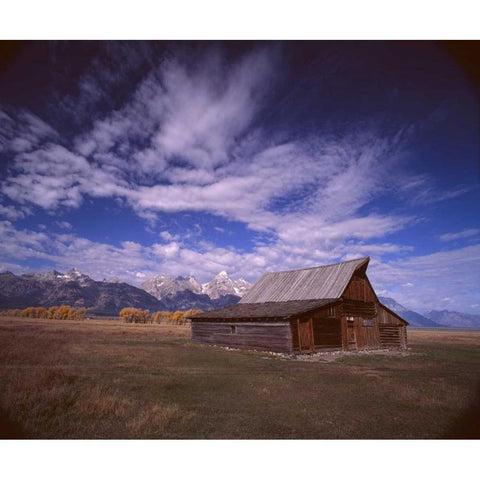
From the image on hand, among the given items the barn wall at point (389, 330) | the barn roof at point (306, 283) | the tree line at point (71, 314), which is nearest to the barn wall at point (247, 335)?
the barn roof at point (306, 283)

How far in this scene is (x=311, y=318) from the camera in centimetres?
2570

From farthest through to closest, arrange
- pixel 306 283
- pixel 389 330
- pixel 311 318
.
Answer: pixel 306 283 → pixel 389 330 → pixel 311 318

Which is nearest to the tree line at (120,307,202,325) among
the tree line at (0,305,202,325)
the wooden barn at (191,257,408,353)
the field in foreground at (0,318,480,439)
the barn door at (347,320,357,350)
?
the tree line at (0,305,202,325)

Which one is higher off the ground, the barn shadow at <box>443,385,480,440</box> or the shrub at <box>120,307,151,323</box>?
the shrub at <box>120,307,151,323</box>

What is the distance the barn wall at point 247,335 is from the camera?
25094 mm

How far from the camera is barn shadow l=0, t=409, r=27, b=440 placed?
7727 mm

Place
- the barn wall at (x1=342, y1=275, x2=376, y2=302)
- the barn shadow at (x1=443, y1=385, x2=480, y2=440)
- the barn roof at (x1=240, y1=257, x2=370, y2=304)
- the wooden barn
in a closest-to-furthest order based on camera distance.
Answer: the barn shadow at (x1=443, y1=385, x2=480, y2=440) < the wooden barn < the barn wall at (x1=342, y1=275, x2=376, y2=302) < the barn roof at (x1=240, y1=257, x2=370, y2=304)

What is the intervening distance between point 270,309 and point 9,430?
75.8 ft

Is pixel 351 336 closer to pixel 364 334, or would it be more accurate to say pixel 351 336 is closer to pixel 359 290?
pixel 364 334

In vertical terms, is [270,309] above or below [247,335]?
above

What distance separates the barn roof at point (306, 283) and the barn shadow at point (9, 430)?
24594mm

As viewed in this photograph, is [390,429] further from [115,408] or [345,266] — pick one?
[345,266]

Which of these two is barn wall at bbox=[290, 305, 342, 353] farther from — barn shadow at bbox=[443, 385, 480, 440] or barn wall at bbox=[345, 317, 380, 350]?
barn shadow at bbox=[443, 385, 480, 440]

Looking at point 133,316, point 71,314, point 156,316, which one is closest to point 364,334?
point 156,316
